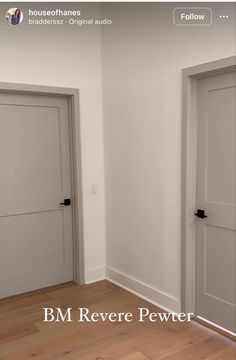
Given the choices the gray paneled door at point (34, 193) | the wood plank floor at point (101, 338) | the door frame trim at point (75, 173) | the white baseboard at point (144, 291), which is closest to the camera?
the wood plank floor at point (101, 338)

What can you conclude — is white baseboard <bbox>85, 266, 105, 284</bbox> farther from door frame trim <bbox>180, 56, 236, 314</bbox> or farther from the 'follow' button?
the 'follow' button

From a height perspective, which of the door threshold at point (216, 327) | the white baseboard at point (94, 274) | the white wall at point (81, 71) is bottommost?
the door threshold at point (216, 327)

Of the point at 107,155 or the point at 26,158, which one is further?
the point at 107,155

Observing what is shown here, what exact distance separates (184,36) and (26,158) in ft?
6.15

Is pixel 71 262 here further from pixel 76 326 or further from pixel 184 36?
pixel 184 36

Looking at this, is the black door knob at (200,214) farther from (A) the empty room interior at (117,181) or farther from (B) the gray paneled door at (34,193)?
(B) the gray paneled door at (34,193)

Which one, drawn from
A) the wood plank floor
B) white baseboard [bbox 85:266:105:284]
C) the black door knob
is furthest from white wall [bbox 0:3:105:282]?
the black door knob

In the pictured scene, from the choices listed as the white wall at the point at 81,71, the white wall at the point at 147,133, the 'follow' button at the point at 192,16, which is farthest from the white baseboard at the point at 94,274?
the 'follow' button at the point at 192,16

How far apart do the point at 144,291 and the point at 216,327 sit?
2.64 ft

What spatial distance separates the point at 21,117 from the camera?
3395 mm

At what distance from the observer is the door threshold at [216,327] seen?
2653mm

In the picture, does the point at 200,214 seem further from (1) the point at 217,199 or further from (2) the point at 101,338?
(2) the point at 101,338

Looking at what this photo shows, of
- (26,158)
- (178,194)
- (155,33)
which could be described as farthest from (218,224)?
(26,158)

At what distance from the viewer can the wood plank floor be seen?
2.47 meters
